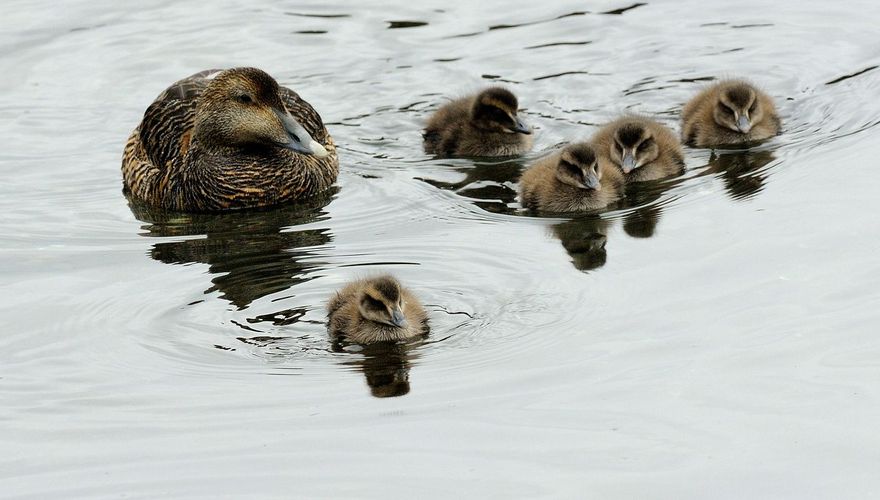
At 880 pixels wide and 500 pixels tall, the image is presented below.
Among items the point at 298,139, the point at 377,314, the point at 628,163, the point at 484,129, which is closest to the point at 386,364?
the point at 377,314

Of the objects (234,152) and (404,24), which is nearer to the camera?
(234,152)

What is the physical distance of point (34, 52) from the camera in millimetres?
12445

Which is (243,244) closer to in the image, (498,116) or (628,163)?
(498,116)

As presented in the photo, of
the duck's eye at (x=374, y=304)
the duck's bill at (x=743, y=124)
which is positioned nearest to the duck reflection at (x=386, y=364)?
the duck's eye at (x=374, y=304)

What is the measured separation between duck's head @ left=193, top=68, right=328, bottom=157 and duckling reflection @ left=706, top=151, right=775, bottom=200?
2.31m

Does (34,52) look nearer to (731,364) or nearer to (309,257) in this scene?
(309,257)

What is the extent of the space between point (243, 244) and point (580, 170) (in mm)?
1880

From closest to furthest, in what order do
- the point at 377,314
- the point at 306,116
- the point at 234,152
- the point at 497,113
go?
the point at 377,314 → the point at 234,152 → the point at 306,116 → the point at 497,113

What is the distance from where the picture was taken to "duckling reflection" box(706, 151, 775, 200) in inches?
350

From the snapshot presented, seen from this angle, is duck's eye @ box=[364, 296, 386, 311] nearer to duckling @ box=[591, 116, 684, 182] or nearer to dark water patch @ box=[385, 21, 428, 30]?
duckling @ box=[591, 116, 684, 182]

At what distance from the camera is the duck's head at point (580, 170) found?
875 centimetres

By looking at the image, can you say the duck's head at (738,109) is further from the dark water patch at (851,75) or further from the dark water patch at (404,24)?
A: the dark water patch at (404,24)

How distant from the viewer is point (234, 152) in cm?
948

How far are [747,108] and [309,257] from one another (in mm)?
3102
